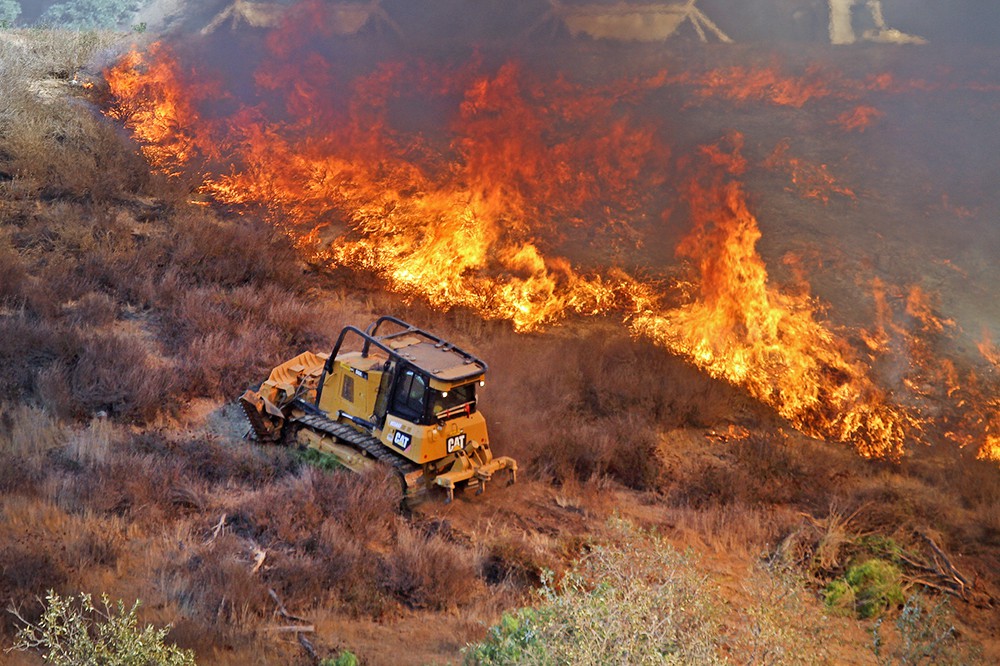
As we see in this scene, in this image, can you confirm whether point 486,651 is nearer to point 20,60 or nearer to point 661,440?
point 661,440

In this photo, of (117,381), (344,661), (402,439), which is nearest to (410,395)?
(402,439)

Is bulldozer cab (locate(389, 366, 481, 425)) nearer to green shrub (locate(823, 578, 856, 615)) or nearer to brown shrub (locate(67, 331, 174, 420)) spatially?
brown shrub (locate(67, 331, 174, 420))

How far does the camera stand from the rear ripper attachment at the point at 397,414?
10266 millimetres

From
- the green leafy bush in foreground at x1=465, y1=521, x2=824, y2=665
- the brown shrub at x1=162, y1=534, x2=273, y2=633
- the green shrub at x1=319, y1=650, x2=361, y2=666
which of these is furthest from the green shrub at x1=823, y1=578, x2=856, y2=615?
the brown shrub at x1=162, y1=534, x2=273, y2=633

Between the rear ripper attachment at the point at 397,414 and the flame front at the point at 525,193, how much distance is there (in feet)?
17.8

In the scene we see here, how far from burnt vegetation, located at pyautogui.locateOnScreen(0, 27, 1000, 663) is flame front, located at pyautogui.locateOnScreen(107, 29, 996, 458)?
76 centimetres

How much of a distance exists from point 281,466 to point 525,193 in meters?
9.39

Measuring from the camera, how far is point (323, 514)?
9.67m

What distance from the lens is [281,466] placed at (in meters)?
11.1

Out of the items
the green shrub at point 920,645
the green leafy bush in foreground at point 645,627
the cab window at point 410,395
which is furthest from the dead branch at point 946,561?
the cab window at point 410,395

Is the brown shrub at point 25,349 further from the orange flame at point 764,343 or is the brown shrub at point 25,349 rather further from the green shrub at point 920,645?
the green shrub at point 920,645

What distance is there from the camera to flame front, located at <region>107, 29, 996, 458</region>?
14.9 m

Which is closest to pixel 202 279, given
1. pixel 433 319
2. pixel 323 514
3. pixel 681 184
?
pixel 433 319

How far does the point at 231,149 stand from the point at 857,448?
16023 mm
